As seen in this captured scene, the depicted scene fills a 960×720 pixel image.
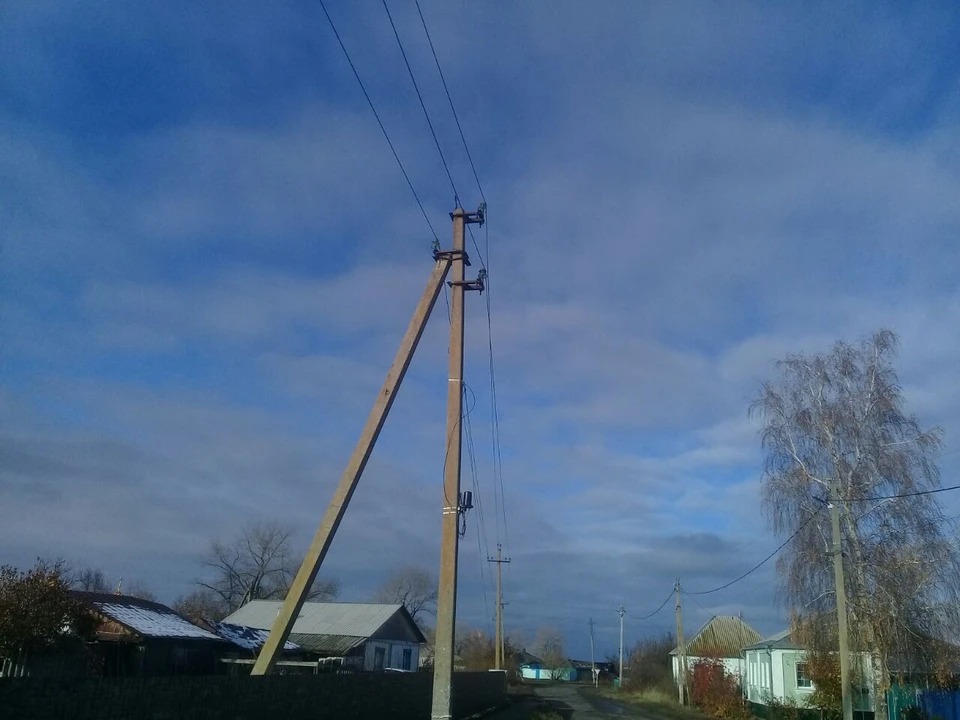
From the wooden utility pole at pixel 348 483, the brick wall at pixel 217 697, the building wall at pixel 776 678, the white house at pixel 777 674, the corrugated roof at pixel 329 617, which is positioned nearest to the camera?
the brick wall at pixel 217 697

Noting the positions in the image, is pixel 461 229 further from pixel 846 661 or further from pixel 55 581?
pixel 846 661

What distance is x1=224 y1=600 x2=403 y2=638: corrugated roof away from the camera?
3941 cm

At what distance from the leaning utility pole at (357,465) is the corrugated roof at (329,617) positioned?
2494 cm

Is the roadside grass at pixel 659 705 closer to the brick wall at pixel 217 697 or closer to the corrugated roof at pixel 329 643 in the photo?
the corrugated roof at pixel 329 643

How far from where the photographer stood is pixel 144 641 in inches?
851

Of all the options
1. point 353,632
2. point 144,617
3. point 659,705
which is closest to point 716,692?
point 659,705

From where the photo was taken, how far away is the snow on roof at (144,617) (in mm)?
21719

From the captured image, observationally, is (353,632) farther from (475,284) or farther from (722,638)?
(722,638)

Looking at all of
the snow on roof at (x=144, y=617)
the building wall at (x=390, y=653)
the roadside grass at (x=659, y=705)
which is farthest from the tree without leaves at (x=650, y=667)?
the snow on roof at (x=144, y=617)

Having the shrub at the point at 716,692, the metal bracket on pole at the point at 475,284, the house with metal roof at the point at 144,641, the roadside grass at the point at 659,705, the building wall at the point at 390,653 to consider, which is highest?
the metal bracket on pole at the point at 475,284

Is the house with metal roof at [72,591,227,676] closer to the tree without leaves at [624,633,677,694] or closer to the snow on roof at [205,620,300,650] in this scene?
the snow on roof at [205,620,300,650]

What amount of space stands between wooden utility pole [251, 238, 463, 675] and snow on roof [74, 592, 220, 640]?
8.70 m

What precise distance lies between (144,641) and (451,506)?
11.8 meters

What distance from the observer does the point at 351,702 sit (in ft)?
58.3
